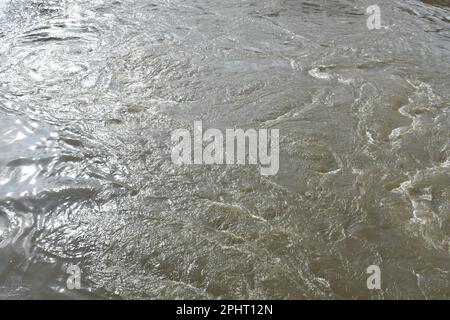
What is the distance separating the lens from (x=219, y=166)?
362 centimetres

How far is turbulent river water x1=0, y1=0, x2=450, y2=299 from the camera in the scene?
2.83 m

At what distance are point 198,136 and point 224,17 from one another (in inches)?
111

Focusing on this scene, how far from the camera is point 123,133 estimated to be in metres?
3.92

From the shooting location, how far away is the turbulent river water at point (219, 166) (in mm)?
2828

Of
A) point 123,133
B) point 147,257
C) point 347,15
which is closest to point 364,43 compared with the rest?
point 347,15

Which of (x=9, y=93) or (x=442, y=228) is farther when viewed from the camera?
(x=9, y=93)

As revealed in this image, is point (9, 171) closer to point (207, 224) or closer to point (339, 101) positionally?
point (207, 224)

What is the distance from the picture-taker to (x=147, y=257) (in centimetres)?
288

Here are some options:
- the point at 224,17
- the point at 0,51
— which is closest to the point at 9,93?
the point at 0,51

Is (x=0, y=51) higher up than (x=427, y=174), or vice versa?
(x=0, y=51)
